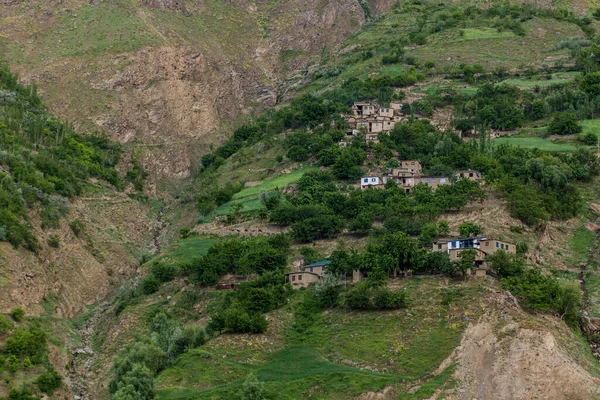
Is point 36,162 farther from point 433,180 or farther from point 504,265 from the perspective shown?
point 504,265

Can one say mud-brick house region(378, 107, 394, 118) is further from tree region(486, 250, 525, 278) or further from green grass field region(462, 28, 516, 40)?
tree region(486, 250, 525, 278)

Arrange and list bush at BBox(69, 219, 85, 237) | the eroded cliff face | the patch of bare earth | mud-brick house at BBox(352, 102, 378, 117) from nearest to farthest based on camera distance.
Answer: the patch of bare earth, bush at BBox(69, 219, 85, 237), mud-brick house at BBox(352, 102, 378, 117), the eroded cliff face

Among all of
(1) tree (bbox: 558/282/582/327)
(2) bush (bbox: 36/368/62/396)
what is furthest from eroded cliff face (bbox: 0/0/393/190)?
(1) tree (bbox: 558/282/582/327)

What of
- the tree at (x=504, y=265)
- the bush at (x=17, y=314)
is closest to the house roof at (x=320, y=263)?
the tree at (x=504, y=265)

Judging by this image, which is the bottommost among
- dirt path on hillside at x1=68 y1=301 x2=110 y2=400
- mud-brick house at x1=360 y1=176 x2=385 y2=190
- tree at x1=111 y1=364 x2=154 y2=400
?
dirt path on hillside at x1=68 y1=301 x2=110 y2=400

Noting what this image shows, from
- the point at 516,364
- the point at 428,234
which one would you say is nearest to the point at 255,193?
the point at 428,234

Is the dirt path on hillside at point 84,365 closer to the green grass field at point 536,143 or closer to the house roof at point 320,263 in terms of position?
the house roof at point 320,263

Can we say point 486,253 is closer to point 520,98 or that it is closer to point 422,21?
point 520,98
